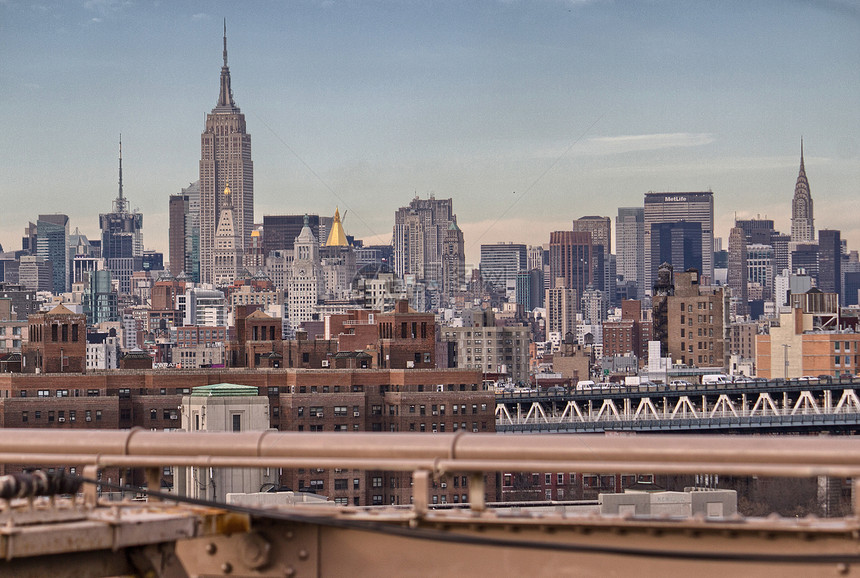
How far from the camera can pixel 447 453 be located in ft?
39.9

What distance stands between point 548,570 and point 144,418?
99.9 m

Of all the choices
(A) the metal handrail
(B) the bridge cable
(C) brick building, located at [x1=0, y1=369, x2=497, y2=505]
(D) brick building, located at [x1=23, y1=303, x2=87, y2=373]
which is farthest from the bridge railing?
(D) brick building, located at [x1=23, y1=303, x2=87, y2=373]

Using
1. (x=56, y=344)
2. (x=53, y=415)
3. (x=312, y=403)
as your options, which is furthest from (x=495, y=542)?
(x=56, y=344)

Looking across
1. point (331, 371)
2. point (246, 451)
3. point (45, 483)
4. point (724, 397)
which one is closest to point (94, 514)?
point (45, 483)

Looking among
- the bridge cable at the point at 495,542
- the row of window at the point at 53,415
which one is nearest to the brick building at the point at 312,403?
the row of window at the point at 53,415

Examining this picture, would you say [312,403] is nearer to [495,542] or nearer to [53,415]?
[53,415]

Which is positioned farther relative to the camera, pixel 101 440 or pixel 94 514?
pixel 101 440

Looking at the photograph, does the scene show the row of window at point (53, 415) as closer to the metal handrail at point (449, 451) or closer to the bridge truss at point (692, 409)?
the bridge truss at point (692, 409)

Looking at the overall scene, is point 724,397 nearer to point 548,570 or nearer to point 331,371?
point 331,371

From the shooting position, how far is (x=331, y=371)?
11775 cm

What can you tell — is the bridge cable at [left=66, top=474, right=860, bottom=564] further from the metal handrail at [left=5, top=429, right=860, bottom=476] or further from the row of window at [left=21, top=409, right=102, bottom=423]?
the row of window at [left=21, top=409, right=102, bottom=423]

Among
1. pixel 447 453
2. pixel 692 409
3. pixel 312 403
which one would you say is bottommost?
pixel 692 409

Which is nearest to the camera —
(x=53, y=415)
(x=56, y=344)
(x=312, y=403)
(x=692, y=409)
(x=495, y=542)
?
(x=495, y=542)

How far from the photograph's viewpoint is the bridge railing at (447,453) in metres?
11.6
